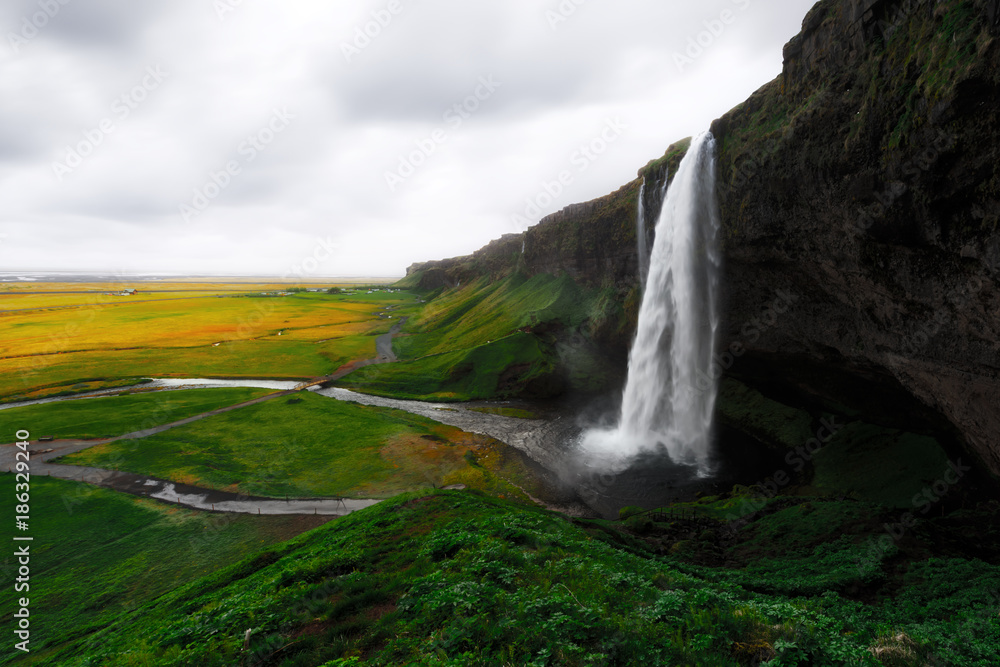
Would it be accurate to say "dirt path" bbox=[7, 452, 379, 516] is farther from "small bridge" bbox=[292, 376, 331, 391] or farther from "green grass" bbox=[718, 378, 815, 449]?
"green grass" bbox=[718, 378, 815, 449]

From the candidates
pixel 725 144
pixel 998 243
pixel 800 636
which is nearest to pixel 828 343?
pixel 998 243

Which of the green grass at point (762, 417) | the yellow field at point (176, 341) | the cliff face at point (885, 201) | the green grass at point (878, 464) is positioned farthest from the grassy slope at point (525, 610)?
the yellow field at point (176, 341)

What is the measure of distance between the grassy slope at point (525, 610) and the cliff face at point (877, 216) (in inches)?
394

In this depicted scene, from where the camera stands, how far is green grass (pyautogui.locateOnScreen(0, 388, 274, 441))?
3841 centimetres

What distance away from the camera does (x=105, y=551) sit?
21359 millimetres

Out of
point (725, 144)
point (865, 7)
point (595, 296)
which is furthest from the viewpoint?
point (595, 296)

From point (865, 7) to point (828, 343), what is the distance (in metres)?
17.1

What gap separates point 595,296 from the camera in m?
62.0

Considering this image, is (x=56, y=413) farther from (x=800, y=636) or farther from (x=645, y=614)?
(x=800, y=636)

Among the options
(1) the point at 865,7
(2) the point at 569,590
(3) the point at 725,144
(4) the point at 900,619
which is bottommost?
(4) the point at 900,619

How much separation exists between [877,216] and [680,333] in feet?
59.3

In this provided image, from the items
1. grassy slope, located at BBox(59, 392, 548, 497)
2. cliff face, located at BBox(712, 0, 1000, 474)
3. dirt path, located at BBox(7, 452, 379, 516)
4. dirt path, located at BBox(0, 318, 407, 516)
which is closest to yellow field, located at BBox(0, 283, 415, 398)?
grassy slope, located at BBox(59, 392, 548, 497)

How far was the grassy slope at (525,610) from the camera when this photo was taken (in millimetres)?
8094

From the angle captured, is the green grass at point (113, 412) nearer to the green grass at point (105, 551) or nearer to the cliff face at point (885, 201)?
the green grass at point (105, 551)
